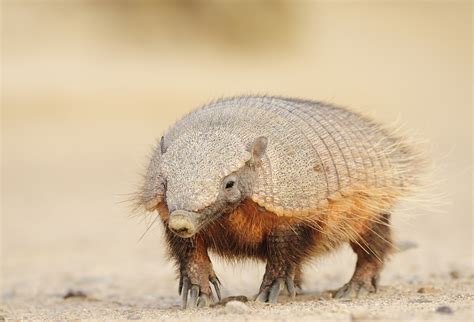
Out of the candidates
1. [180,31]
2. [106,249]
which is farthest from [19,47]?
[106,249]

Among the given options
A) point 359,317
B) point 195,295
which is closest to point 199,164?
point 195,295

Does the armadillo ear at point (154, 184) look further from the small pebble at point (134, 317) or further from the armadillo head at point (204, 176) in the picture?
the small pebble at point (134, 317)

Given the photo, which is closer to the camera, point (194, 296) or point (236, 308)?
point (236, 308)

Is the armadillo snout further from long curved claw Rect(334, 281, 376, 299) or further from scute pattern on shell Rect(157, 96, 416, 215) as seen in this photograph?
long curved claw Rect(334, 281, 376, 299)

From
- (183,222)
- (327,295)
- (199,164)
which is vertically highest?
(199,164)

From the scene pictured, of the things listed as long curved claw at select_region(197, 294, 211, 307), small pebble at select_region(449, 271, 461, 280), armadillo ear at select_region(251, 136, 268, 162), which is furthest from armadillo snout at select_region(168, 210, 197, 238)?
small pebble at select_region(449, 271, 461, 280)

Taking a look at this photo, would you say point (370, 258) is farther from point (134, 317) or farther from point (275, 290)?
point (134, 317)
